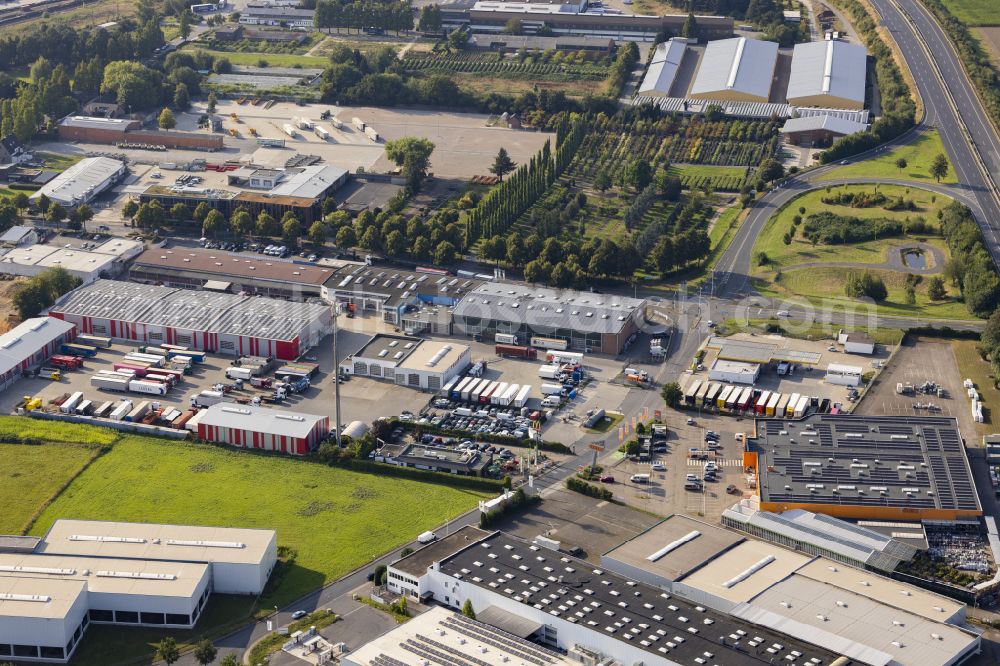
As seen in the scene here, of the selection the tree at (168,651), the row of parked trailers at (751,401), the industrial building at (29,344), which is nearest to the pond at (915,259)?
the row of parked trailers at (751,401)

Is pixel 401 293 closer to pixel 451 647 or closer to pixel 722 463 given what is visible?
pixel 722 463

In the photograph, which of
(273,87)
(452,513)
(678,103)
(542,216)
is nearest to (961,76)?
(678,103)

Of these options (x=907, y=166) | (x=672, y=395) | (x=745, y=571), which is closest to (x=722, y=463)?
(x=672, y=395)

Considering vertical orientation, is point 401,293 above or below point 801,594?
above

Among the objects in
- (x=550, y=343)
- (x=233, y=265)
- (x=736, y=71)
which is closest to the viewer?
(x=550, y=343)

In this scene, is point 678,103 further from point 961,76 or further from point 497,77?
point 961,76

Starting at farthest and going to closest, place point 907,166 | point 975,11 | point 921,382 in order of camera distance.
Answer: point 975,11 < point 907,166 < point 921,382

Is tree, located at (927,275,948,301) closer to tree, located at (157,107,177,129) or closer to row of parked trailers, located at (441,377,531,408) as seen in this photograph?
row of parked trailers, located at (441,377,531,408)

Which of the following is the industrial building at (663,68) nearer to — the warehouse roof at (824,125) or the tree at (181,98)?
the warehouse roof at (824,125)
